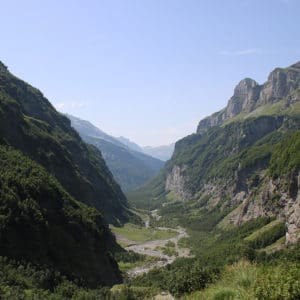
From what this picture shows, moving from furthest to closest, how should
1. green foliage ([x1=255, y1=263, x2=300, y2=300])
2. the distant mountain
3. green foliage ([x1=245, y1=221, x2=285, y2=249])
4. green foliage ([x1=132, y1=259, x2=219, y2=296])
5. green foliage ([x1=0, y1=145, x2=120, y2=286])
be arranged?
Result: green foliage ([x1=245, y1=221, x2=285, y2=249]) → green foliage ([x1=0, y1=145, x2=120, y2=286]) → the distant mountain → green foliage ([x1=132, y1=259, x2=219, y2=296]) → green foliage ([x1=255, y1=263, x2=300, y2=300])

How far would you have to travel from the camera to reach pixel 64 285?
259 feet

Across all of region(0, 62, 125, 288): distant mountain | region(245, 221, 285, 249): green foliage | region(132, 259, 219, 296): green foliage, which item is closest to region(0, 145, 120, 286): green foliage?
region(0, 62, 125, 288): distant mountain

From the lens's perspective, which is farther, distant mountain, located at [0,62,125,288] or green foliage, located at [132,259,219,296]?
distant mountain, located at [0,62,125,288]

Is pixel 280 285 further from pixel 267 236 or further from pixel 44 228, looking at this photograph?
pixel 267 236

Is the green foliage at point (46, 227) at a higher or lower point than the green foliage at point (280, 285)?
lower

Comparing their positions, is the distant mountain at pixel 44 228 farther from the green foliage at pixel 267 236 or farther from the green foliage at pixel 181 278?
the green foliage at pixel 267 236

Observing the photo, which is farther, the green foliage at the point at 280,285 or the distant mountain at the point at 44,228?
the distant mountain at the point at 44,228

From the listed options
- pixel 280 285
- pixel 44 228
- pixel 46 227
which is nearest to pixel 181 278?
pixel 280 285

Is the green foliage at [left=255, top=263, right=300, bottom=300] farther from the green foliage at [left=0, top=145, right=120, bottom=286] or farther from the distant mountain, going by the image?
the green foliage at [left=0, top=145, right=120, bottom=286]

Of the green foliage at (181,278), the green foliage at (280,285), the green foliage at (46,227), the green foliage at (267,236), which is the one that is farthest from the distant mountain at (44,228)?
the green foliage at (267,236)

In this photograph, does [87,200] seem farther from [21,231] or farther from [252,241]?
[21,231]

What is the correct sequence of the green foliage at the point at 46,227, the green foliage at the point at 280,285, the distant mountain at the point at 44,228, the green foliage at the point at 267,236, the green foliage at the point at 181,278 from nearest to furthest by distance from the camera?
the green foliage at the point at 280,285
the green foliage at the point at 181,278
the distant mountain at the point at 44,228
the green foliage at the point at 46,227
the green foliage at the point at 267,236

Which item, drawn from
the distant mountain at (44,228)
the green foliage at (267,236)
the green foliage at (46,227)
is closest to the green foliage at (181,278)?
the distant mountain at (44,228)

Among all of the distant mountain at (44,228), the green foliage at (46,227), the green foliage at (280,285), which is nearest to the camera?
the green foliage at (280,285)
